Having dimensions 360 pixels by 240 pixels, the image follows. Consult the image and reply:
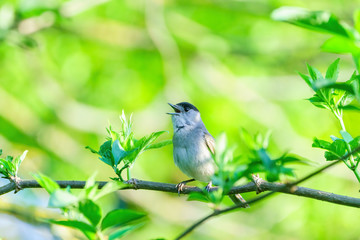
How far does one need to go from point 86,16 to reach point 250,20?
335 centimetres

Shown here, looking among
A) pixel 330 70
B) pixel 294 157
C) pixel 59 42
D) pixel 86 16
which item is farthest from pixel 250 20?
pixel 294 157

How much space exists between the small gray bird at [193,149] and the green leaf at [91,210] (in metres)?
2.47

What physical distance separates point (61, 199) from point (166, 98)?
5349mm

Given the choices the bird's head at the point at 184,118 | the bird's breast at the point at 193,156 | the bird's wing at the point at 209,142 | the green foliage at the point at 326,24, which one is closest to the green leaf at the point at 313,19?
the green foliage at the point at 326,24

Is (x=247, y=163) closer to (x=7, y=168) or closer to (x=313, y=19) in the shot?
(x=313, y=19)

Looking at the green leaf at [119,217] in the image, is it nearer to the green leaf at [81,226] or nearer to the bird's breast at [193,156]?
the green leaf at [81,226]

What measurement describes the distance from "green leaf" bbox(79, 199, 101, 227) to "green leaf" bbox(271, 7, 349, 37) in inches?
32.9

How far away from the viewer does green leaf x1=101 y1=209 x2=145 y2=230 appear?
1.43 m

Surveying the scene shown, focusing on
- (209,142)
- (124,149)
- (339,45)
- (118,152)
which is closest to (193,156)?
(209,142)

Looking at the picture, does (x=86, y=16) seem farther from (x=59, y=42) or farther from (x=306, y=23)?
(x=306, y=23)

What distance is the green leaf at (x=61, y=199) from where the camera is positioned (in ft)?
4.30

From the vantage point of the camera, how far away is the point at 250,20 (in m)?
8.87

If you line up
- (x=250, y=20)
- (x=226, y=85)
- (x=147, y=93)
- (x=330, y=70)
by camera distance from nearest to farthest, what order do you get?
1. (x=330, y=70)
2. (x=226, y=85)
3. (x=147, y=93)
4. (x=250, y=20)

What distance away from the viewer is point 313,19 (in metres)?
1.21
